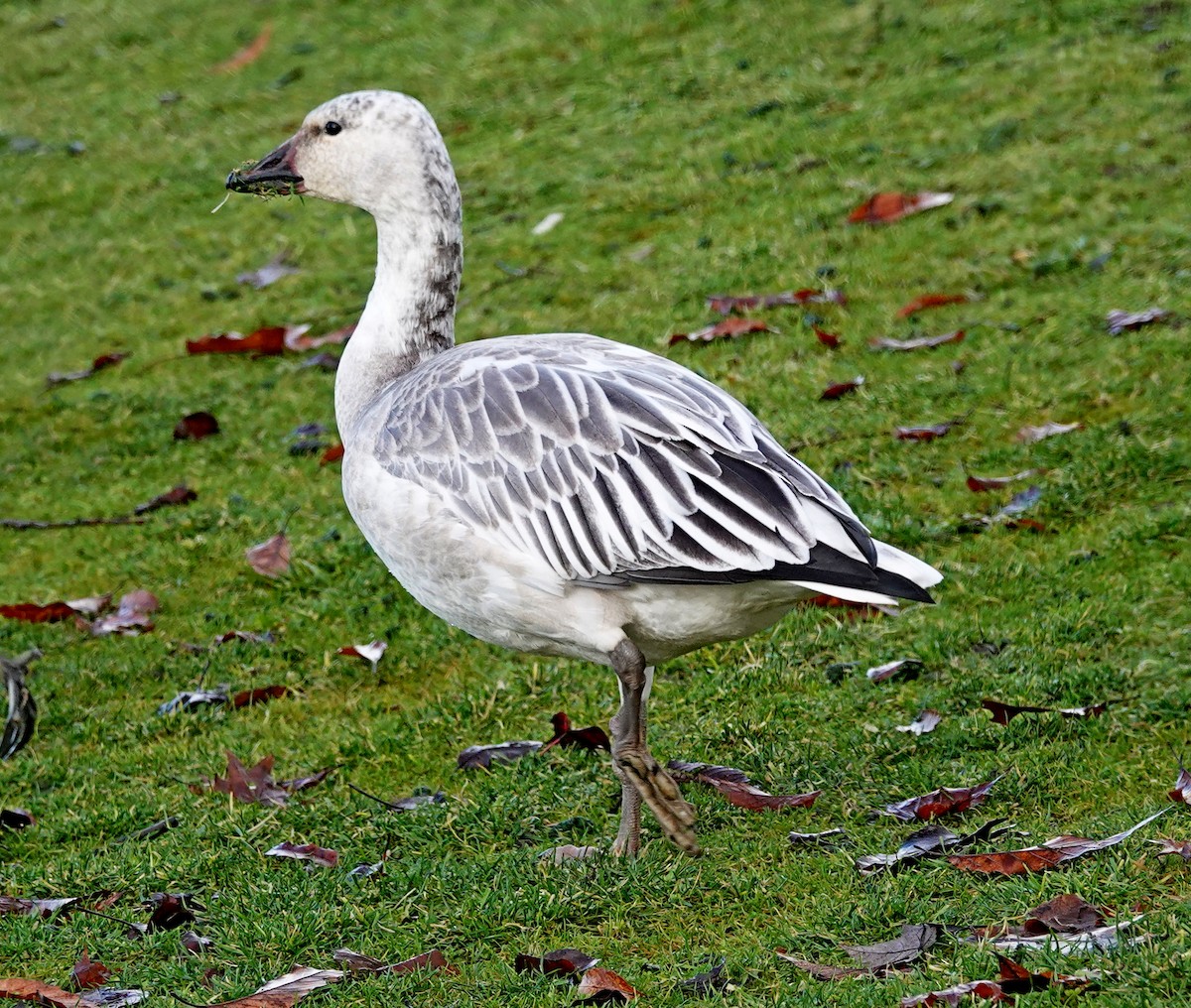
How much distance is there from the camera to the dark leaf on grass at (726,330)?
8.78 meters

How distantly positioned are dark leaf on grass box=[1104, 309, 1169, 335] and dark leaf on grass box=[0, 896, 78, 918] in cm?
573

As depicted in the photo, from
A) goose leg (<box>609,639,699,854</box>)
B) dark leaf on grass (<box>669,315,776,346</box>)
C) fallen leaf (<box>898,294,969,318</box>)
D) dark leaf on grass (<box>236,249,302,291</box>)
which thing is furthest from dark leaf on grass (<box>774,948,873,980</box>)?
dark leaf on grass (<box>236,249,302,291</box>)

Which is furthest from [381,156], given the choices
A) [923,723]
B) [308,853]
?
[923,723]

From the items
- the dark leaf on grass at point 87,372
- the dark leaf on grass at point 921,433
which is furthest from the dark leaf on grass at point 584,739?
the dark leaf on grass at point 87,372

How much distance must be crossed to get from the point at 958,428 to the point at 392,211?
3.12 metres

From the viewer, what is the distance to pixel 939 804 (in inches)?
183

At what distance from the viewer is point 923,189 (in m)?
10.1

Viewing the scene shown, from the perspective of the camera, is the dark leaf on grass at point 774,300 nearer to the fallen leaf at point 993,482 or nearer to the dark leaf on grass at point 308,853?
the fallen leaf at point 993,482

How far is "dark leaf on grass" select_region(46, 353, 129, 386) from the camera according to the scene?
9.88 meters

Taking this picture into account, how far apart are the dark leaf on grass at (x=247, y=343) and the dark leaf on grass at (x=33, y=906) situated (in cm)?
544

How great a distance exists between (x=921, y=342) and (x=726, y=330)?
3.68ft

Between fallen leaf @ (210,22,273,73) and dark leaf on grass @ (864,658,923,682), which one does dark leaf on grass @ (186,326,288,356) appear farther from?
fallen leaf @ (210,22,273,73)

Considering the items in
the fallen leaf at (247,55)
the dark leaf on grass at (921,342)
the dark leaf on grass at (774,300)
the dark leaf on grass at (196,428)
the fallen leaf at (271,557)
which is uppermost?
the fallen leaf at (247,55)

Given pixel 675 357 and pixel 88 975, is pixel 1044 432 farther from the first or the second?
pixel 88 975
